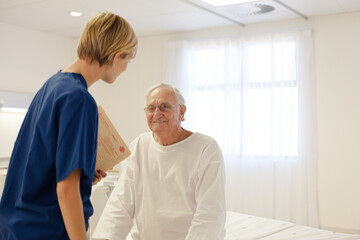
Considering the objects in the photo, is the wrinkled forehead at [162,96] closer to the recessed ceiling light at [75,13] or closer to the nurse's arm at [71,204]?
the nurse's arm at [71,204]

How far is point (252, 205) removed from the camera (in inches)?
203

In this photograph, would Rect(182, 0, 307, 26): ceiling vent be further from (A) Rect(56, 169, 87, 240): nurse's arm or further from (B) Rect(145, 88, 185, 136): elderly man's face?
(A) Rect(56, 169, 87, 240): nurse's arm

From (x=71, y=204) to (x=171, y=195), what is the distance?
3.19ft

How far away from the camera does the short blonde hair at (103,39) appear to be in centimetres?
127

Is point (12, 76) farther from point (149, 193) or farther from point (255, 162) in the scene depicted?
point (149, 193)

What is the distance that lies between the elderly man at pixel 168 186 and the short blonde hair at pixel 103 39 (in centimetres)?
90

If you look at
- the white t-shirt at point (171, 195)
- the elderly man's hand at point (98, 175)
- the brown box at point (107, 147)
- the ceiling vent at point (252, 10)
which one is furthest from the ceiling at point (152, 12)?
the elderly man's hand at point (98, 175)

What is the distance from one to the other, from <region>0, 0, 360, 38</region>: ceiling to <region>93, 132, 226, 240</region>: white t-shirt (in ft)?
8.35

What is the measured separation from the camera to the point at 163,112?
86.5 inches

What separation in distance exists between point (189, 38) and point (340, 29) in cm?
183

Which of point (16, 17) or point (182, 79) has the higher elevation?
point (16, 17)

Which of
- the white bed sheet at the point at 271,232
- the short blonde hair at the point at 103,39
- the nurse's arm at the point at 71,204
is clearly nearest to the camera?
the nurse's arm at the point at 71,204

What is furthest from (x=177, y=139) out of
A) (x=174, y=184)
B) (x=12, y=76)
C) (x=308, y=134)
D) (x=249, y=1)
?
(x=12, y=76)

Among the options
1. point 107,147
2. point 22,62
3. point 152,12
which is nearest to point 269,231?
point 107,147
